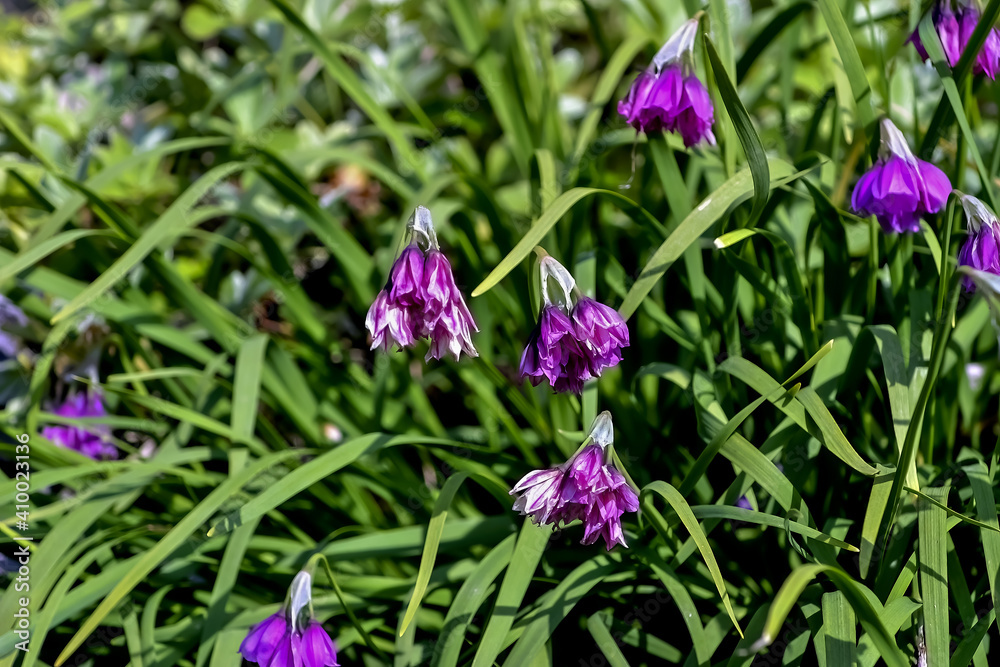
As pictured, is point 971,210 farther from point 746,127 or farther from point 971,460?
point 971,460

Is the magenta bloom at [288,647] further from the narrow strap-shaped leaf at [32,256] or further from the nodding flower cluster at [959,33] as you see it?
the nodding flower cluster at [959,33]

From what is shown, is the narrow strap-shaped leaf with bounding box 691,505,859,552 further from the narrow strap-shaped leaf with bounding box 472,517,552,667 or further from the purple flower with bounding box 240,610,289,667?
the purple flower with bounding box 240,610,289,667

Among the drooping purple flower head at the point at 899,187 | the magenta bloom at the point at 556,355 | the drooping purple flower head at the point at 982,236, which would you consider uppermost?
the drooping purple flower head at the point at 899,187

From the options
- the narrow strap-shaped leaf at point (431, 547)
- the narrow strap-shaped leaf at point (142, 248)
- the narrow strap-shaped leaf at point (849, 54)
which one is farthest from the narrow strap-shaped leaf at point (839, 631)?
the narrow strap-shaped leaf at point (142, 248)

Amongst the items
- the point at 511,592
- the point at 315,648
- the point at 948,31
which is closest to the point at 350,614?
the point at 315,648

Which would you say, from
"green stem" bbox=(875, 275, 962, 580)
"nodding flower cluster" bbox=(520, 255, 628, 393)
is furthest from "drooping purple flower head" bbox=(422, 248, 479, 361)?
"green stem" bbox=(875, 275, 962, 580)

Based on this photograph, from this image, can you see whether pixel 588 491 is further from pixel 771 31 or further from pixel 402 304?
pixel 771 31

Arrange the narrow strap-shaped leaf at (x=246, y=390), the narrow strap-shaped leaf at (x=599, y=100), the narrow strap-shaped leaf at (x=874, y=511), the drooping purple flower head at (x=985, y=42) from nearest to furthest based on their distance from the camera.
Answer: the narrow strap-shaped leaf at (x=874, y=511)
the drooping purple flower head at (x=985, y=42)
the narrow strap-shaped leaf at (x=246, y=390)
the narrow strap-shaped leaf at (x=599, y=100)
